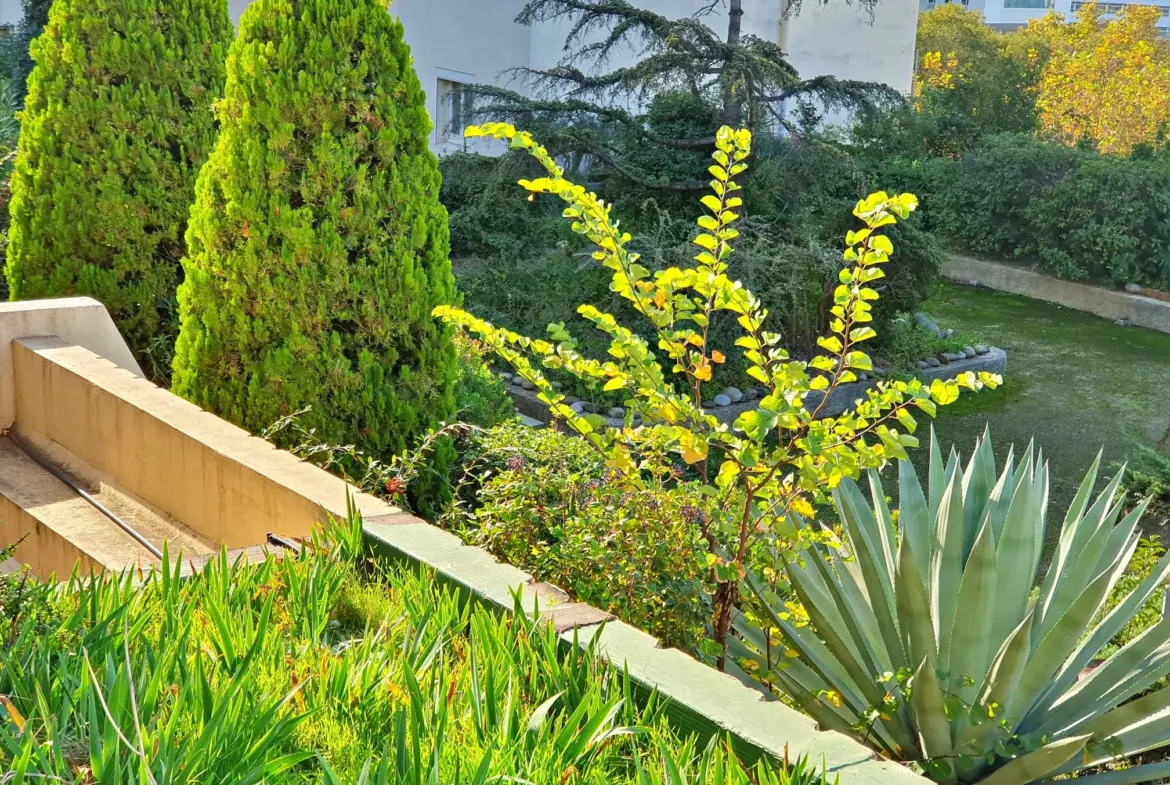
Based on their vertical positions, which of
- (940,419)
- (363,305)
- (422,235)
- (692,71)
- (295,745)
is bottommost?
(940,419)

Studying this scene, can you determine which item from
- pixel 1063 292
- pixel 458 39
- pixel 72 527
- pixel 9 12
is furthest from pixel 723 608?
pixel 9 12

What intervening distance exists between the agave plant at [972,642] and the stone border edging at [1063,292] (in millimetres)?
11964

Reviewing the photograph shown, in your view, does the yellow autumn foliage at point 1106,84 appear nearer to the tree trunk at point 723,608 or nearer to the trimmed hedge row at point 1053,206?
the trimmed hedge row at point 1053,206

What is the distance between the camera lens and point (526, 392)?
990 cm

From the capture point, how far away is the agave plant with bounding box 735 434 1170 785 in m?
2.92

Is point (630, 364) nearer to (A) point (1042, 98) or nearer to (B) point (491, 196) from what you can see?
(B) point (491, 196)

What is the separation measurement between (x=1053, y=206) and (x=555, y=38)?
320 inches

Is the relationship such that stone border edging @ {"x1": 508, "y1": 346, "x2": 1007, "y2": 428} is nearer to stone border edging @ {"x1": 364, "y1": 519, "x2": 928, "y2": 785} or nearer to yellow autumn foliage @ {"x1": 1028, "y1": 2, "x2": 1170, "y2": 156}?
stone border edging @ {"x1": 364, "y1": 519, "x2": 928, "y2": 785}

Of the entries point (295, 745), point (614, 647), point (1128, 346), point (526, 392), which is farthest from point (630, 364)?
point (1128, 346)

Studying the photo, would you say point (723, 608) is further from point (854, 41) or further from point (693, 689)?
point (854, 41)

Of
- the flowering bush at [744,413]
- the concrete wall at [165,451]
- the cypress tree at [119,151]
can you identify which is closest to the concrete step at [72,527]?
the concrete wall at [165,451]

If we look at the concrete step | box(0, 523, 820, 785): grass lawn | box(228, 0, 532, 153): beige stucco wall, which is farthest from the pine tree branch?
box(0, 523, 820, 785): grass lawn

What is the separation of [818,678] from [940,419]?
713 centimetres

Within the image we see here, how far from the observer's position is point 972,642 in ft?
10.1
